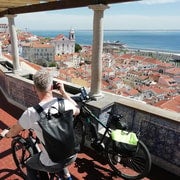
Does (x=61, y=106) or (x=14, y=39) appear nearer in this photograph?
(x=61, y=106)

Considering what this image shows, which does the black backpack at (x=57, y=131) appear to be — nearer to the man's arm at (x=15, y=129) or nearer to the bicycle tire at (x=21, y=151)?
the man's arm at (x=15, y=129)

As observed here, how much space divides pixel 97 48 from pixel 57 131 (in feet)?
7.31

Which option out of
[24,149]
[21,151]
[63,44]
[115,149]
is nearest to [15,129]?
[24,149]

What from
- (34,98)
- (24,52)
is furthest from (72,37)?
(34,98)

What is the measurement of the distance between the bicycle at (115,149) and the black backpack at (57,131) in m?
1.15

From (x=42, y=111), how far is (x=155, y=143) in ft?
7.00

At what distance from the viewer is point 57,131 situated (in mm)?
1782

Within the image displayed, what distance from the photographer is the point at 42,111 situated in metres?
1.82

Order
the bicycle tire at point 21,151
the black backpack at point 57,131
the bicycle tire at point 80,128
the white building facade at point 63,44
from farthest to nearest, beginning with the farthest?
1. the white building facade at point 63,44
2. the bicycle tire at point 80,128
3. the bicycle tire at point 21,151
4. the black backpack at point 57,131

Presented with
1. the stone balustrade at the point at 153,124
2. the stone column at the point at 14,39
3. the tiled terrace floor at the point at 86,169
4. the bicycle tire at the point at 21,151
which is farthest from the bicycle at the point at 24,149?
the stone column at the point at 14,39

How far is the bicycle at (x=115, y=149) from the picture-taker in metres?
2.94

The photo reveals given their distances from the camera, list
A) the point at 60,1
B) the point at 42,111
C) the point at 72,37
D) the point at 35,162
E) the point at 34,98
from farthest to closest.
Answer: the point at 72,37 → the point at 34,98 → the point at 60,1 → the point at 35,162 → the point at 42,111

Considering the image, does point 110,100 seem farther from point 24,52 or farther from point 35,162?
point 24,52

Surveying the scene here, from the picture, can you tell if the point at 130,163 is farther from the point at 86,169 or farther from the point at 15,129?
the point at 15,129
